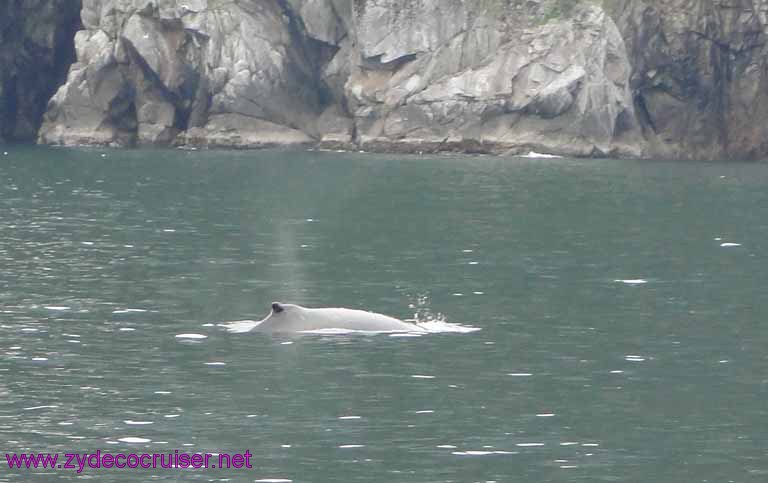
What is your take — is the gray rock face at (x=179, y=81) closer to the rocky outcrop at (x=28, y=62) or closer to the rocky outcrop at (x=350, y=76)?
the rocky outcrop at (x=350, y=76)

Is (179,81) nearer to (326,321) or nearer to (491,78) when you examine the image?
(491,78)

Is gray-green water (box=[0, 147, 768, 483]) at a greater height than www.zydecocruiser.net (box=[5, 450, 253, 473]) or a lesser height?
lesser

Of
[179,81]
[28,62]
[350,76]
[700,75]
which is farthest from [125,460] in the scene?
[28,62]

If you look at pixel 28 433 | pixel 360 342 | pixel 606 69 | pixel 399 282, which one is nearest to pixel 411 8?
pixel 606 69

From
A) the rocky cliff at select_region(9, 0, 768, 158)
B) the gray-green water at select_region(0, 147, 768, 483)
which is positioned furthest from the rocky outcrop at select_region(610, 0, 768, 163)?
the gray-green water at select_region(0, 147, 768, 483)

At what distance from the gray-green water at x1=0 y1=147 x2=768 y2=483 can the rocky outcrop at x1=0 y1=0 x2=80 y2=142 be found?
6056 centimetres

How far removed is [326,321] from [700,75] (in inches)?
3629

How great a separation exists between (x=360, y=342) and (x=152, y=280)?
1214 cm

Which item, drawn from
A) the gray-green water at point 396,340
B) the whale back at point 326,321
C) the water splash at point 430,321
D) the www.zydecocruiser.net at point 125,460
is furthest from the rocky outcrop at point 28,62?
the www.zydecocruiser.net at point 125,460

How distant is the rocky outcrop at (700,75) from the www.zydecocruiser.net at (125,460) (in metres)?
101

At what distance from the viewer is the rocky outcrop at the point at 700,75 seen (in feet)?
408

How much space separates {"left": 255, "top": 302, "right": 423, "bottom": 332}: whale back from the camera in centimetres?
3794

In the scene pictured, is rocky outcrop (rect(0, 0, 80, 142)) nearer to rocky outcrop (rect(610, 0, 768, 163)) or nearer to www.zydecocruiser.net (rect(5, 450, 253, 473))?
rocky outcrop (rect(610, 0, 768, 163))

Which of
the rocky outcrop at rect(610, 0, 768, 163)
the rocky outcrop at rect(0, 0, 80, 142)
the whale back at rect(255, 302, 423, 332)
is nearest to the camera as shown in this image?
the whale back at rect(255, 302, 423, 332)
